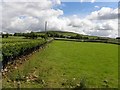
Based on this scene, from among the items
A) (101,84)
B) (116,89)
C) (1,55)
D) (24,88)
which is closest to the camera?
(24,88)

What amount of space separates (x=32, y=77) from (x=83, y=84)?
9.81ft

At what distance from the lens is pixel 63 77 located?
12.8 metres

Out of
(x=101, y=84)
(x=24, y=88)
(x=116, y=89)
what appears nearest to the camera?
(x=24, y=88)

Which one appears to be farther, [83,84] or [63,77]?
[63,77]

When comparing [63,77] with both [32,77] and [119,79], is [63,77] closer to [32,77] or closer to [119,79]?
[32,77]

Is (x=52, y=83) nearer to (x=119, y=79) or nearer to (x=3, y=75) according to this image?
(x=3, y=75)

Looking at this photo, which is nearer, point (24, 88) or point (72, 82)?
point (24, 88)

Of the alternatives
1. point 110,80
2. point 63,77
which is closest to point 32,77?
point 63,77

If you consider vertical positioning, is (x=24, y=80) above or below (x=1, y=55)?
below

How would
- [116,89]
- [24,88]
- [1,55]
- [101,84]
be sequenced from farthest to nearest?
[1,55] → [101,84] → [116,89] → [24,88]

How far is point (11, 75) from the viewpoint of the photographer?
39.5 feet

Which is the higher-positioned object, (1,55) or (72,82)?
(1,55)

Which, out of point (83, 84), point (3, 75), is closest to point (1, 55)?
point (3, 75)

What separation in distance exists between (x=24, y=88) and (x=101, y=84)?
11.8 feet
